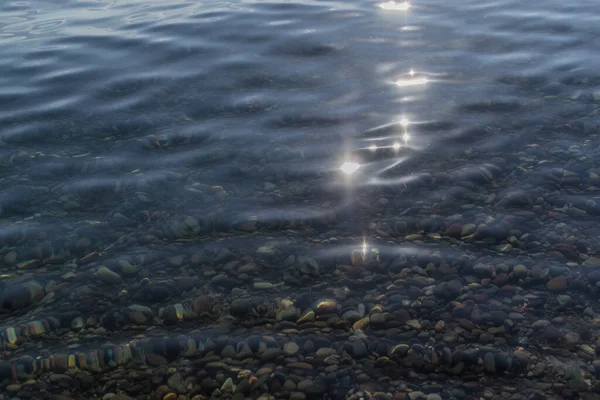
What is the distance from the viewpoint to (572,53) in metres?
7.49

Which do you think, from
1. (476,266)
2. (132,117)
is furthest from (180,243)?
(132,117)

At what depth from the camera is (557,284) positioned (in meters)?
3.56

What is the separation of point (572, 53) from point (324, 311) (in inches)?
232

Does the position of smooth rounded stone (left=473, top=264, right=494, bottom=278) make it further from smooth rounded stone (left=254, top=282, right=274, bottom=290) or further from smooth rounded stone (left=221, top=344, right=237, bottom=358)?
smooth rounded stone (left=221, top=344, right=237, bottom=358)

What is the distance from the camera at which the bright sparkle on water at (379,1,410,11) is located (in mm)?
10330

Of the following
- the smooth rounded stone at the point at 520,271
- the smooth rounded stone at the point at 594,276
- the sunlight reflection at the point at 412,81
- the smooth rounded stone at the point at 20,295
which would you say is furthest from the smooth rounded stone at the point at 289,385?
the sunlight reflection at the point at 412,81

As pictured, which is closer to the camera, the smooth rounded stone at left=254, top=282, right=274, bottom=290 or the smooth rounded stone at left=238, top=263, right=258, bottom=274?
the smooth rounded stone at left=254, top=282, right=274, bottom=290

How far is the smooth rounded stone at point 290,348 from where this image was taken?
3195 millimetres

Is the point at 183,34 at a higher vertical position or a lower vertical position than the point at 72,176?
higher

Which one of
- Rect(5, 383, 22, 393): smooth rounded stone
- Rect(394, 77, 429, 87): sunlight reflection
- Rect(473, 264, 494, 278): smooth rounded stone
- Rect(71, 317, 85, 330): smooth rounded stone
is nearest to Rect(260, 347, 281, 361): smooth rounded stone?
Rect(71, 317, 85, 330): smooth rounded stone

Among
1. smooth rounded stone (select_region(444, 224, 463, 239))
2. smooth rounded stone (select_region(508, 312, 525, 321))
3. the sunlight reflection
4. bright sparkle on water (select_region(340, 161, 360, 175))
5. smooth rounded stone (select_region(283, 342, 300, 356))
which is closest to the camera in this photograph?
smooth rounded stone (select_region(283, 342, 300, 356))

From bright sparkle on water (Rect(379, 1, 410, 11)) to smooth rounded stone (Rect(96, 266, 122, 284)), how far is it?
8070mm

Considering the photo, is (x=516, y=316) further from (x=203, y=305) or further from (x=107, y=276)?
(x=107, y=276)

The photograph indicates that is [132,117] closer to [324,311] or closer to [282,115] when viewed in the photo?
[282,115]
